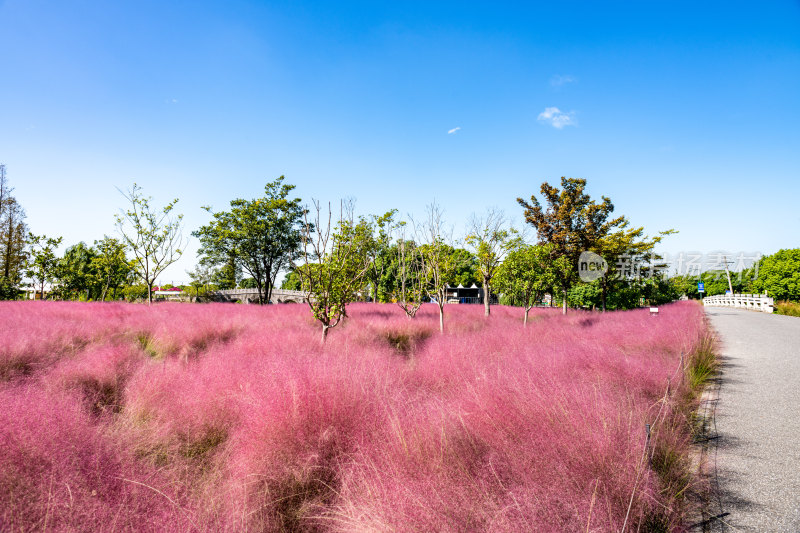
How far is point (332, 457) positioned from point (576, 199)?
73.0 feet

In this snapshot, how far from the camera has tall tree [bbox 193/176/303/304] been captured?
2561 cm

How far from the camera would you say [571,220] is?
2033 cm

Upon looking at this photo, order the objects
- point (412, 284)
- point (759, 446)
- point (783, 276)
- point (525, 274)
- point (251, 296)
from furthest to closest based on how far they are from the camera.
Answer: point (783, 276)
point (251, 296)
point (412, 284)
point (525, 274)
point (759, 446)

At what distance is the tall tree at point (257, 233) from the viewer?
25.6 m

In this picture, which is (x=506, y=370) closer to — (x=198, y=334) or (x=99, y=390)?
(x=99, y=390)

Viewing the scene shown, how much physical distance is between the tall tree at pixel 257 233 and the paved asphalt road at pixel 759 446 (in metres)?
24.2

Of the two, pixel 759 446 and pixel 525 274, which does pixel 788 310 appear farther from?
pixel 759 446

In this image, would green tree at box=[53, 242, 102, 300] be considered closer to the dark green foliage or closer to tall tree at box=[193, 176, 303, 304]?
tall tree at box=[193, 176, 303, 304]

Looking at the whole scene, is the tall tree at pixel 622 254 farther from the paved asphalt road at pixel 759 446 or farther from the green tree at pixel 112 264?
the green tree at pixel 112 264

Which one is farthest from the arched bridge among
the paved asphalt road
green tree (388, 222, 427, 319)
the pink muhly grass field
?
the paved asphalt road

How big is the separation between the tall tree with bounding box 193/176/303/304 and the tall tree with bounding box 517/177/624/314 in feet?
56.5

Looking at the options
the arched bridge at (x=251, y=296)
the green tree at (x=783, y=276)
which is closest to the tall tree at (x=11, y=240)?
the arched bridge at (x=251, y=296)

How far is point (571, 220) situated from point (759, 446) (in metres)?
19.1

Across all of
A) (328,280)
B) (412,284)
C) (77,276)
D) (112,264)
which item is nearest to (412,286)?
(412,284)
